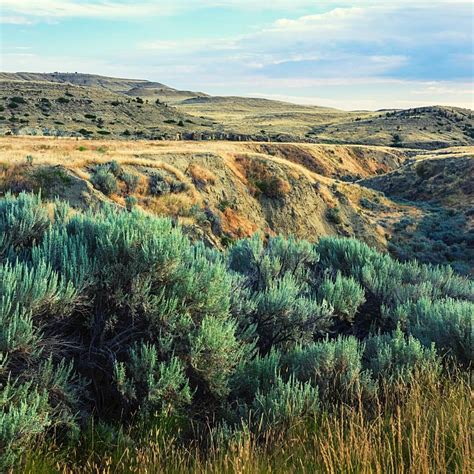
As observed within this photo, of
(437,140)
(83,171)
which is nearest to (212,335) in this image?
(83,171)

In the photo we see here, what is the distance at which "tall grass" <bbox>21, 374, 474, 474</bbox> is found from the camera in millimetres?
3693

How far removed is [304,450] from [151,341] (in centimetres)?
196

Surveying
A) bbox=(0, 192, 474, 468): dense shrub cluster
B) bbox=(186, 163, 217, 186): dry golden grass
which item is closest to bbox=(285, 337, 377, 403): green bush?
bbox=(0, 192, 474, 468): dense shrub cluster

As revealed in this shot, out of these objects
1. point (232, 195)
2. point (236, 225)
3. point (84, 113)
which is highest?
point (84, 113)

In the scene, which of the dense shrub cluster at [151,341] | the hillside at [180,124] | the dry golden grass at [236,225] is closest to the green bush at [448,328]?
the dense shrub cluster at [151,341]

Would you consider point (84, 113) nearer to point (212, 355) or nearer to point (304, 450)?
point (212, 355)

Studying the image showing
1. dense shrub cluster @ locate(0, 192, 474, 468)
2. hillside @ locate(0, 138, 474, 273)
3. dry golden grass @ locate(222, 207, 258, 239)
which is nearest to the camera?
dense shrub cluster @ locate(0, 192, 474, 468)

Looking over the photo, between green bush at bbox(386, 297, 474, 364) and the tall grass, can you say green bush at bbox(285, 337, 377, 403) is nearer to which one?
the tall grass

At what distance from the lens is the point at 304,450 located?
165 inches

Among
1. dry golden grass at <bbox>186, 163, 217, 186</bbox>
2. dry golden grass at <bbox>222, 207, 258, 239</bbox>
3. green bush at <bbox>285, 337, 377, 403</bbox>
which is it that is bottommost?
dry golden grass at <bbox>222, 207, 258, 239</bbox>

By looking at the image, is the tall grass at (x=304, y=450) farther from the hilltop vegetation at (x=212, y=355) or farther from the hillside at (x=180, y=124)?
the hillside at (x=180, y=124)

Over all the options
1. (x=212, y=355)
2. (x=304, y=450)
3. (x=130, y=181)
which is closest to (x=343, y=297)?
(x=212, y=355)

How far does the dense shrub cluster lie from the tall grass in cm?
19

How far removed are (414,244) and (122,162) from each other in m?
19.5
